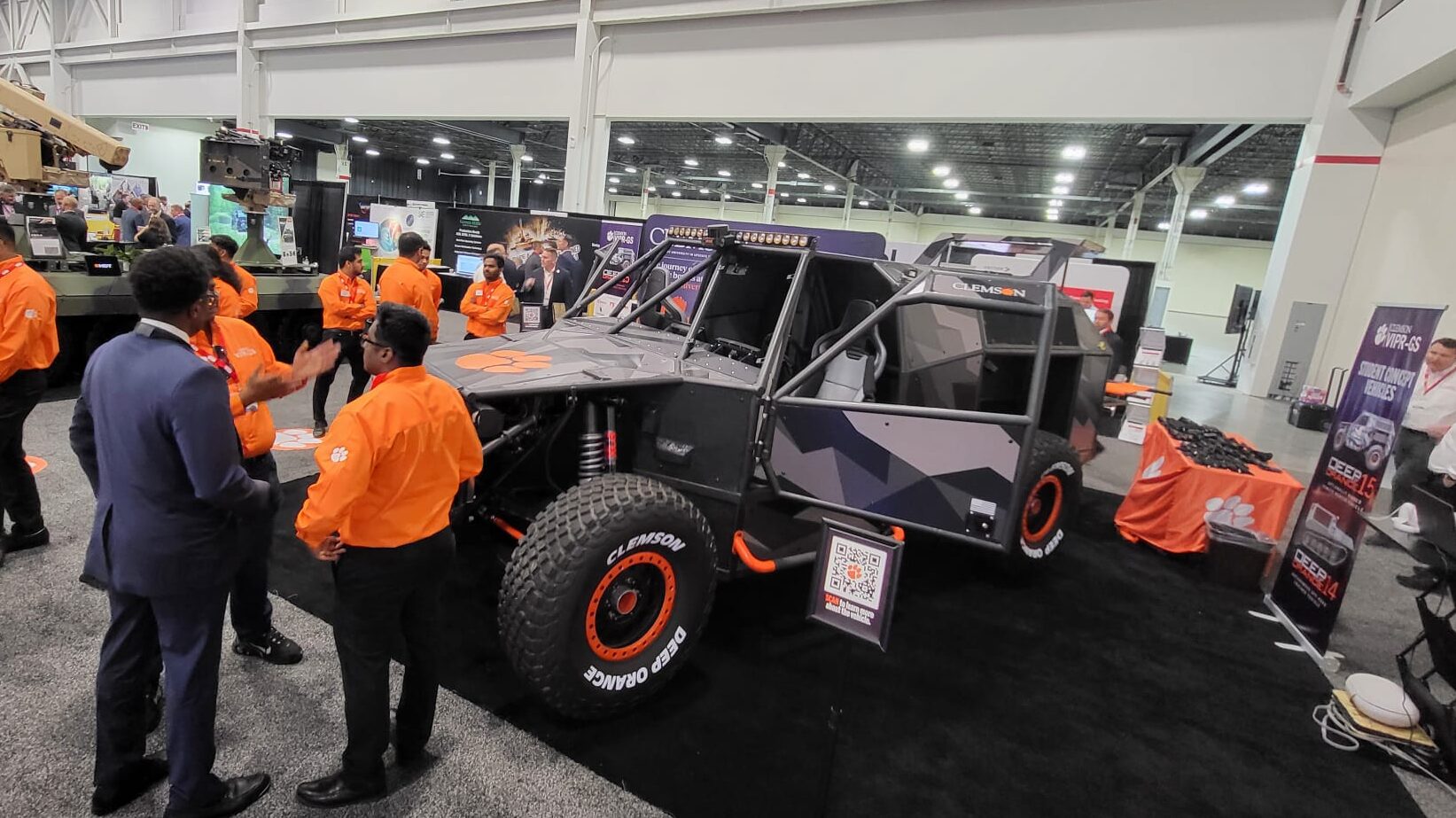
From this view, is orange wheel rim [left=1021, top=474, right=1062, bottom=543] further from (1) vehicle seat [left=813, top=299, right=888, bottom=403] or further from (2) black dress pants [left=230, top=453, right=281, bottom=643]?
(2) black dress pants [left=230, top=453, right=281, bottom=643]

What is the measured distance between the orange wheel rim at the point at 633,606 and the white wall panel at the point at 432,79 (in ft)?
36.9

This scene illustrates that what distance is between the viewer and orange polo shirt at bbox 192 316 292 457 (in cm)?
238

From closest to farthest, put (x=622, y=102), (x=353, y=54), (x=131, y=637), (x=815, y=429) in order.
Answer: (x=131, y=637) → (x=815, y=429) → (x=622, y=102) → (x=353, y=54)

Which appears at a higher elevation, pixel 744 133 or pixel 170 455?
pixel 744 133

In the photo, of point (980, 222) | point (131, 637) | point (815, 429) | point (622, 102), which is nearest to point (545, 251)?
point (622, 102)

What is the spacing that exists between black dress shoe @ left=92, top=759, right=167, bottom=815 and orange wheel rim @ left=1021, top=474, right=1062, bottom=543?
4.09m

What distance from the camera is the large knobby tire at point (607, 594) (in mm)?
2455

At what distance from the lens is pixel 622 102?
1184cm

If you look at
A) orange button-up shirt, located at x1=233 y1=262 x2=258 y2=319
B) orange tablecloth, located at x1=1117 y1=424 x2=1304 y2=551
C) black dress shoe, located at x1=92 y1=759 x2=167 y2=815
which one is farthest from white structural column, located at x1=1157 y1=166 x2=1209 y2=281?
black dress shoe, located at x1=92 y1=759 x2=167 y2=815

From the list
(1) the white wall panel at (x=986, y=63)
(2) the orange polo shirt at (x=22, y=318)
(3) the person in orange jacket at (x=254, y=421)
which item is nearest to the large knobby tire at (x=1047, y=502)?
(3) the person in orange jacket at (x=254, y=421)

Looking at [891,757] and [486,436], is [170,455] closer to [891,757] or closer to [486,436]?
[486,436]

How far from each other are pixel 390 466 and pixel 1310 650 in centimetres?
464

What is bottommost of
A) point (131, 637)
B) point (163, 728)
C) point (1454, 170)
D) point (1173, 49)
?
point (163, 728)

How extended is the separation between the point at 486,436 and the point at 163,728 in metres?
1.50
